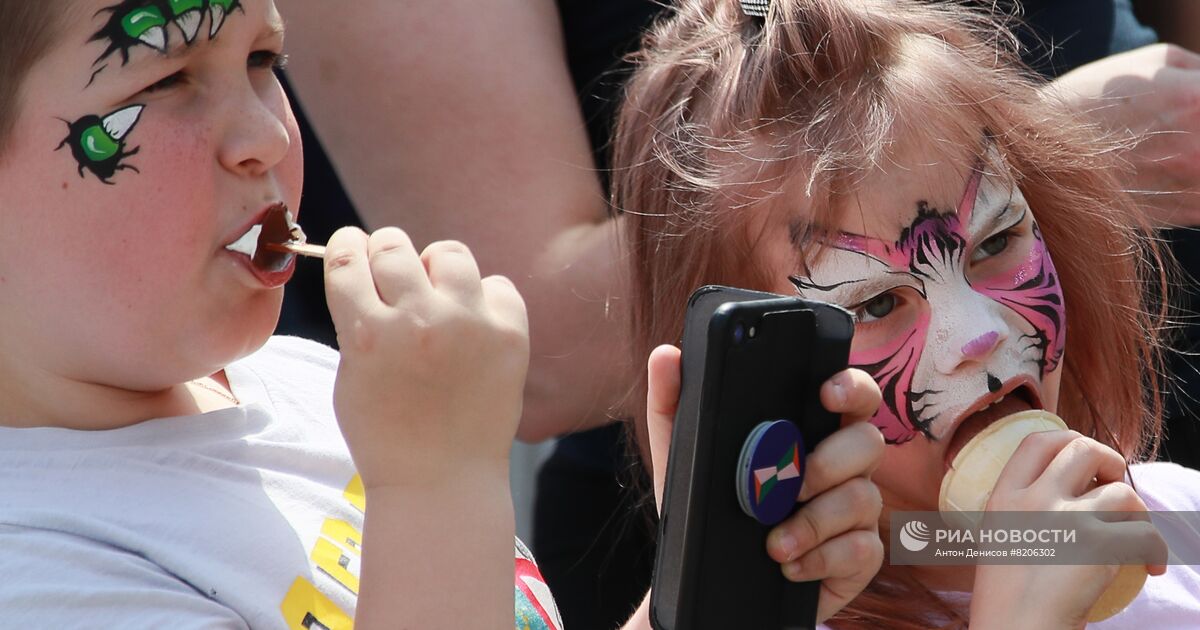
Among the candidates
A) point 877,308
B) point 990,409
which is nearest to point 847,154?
point 877,308

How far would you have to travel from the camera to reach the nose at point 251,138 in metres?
0.92

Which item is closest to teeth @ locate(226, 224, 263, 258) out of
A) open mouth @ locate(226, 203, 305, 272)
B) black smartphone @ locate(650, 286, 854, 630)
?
open mouth @ locate(226, 203, 305, 272)

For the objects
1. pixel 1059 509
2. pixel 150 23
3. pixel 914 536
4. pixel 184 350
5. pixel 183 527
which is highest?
pixel 150 23

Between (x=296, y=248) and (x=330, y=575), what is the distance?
26 cm

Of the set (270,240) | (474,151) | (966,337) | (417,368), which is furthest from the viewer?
(474,151)

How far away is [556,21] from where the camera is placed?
1.70 metres

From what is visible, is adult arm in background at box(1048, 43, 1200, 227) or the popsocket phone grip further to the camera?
adult arm in background at box(1048, 43, 1200, 227)

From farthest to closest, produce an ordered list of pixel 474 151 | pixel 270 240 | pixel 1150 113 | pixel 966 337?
1. pixel 474 151
2. pixel 1150 113
3. pixel 966 337
4. pixel 270 240

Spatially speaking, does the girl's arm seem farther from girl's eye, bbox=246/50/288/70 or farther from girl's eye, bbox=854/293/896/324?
girl's eye, bbox=246/50/288/70

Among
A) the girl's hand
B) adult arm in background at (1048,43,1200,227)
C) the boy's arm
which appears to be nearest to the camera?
the boy's arm

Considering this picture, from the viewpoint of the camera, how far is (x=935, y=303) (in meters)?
1.13

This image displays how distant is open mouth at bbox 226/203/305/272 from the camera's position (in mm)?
933

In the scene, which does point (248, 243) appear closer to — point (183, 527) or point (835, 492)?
point (183, 527)

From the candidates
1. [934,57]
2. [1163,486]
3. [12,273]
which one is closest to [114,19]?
[12,273]
